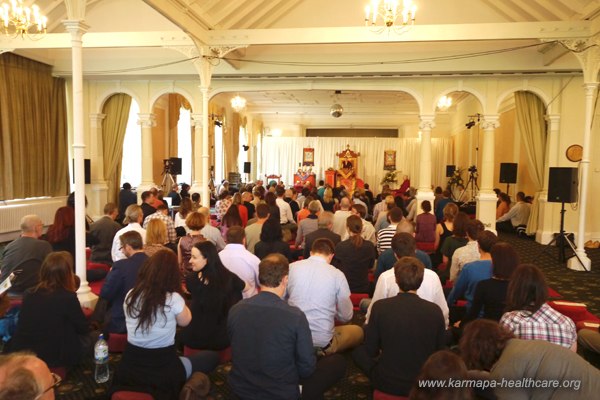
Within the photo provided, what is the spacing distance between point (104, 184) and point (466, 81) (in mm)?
9175

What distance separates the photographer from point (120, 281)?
11.3 ft

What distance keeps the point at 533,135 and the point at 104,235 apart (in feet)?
30.6

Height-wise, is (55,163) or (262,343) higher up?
(55,163)

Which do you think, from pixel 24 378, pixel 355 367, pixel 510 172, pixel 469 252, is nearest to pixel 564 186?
pixel 469 252

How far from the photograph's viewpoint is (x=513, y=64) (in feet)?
31.3

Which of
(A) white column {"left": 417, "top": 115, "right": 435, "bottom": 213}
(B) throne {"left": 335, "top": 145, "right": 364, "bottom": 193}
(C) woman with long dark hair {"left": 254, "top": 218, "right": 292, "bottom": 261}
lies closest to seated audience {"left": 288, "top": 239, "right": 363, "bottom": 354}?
(C) woman with long dark hair {"left": 254, "top": 218, "right": 292, "bottom": 261}

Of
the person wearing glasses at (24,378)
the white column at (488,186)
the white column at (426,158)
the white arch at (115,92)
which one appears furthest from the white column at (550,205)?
the person wearing glasses at (24,378)

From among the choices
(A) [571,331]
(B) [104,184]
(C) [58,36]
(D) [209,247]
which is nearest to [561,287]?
(A) [571,331]

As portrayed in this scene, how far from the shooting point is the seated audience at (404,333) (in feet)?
7.98

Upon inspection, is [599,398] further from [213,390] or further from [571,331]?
[213,390]

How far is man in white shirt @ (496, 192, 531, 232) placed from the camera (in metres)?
10.9

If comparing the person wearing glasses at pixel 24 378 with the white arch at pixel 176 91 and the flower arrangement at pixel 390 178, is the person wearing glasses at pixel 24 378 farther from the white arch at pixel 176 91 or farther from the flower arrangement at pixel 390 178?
the flower arrangement at pixel 390 178

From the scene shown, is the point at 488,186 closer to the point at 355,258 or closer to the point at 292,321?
the point at 355,258

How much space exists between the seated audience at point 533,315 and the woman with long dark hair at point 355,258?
6.66ft
